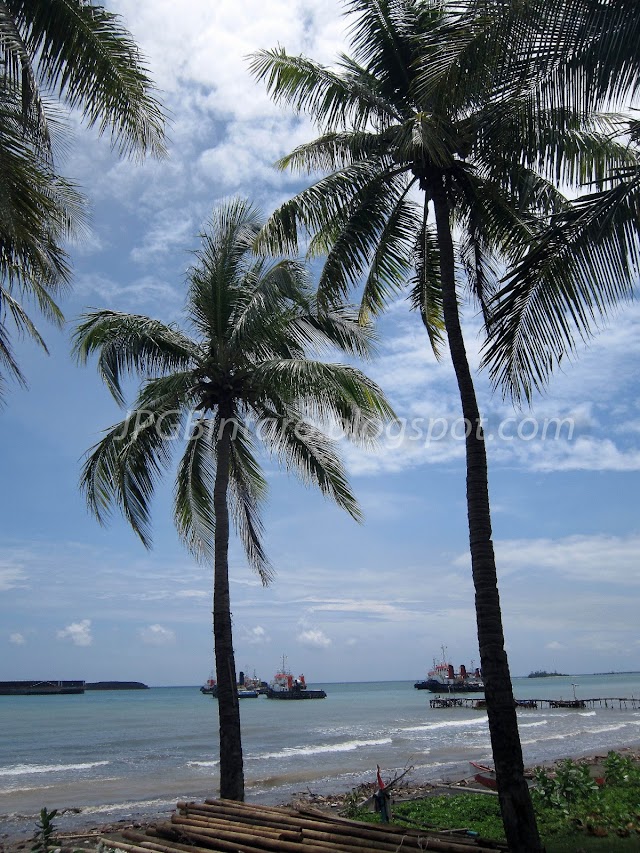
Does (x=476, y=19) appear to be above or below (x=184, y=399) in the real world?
above

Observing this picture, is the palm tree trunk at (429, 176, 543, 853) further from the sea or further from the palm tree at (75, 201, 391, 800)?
the sea

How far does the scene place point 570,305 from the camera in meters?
7.64

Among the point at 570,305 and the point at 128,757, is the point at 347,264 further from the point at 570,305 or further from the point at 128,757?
the point at 128,757

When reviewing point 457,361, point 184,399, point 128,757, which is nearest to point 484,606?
point 457,361

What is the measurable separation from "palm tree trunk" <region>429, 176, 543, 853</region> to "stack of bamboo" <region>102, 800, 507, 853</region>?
0.39 metres

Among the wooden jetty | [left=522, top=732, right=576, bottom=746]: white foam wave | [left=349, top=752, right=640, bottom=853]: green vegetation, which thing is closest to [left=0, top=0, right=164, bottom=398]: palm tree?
[left=349, top=752, right=640, bottom=853]: green vegetation

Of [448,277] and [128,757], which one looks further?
[128,757]

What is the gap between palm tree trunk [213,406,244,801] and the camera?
37.9ft

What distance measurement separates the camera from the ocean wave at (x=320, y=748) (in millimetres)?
31750

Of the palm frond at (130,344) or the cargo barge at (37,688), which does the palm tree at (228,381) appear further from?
the cargo barge at (37,688)

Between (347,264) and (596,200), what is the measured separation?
15.9ft

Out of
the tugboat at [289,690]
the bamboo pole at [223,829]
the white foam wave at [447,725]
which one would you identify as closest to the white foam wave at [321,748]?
the white foam wave at [447,725]

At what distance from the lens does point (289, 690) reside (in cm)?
9162

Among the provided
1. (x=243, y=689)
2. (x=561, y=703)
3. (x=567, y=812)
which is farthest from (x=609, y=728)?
(x=243, y=689)
